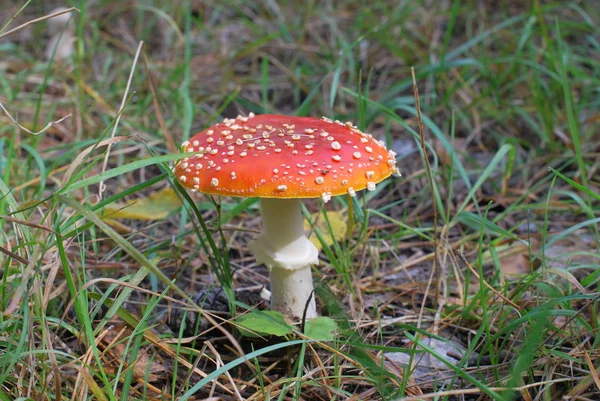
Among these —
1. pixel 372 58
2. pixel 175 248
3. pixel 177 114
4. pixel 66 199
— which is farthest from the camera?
pixel 372 58

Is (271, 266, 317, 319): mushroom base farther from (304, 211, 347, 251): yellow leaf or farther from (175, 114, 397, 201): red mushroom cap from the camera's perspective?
(175, 114, 397, 201): red mushroom cap

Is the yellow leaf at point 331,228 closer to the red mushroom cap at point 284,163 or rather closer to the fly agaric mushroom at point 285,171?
the fly agaric mushroom at point 285,171

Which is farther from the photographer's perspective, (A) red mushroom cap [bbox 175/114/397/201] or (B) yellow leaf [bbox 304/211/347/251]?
(B) yellow leaf [bbox 304/211/347/251]

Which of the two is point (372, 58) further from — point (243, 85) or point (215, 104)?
point (215, 104)

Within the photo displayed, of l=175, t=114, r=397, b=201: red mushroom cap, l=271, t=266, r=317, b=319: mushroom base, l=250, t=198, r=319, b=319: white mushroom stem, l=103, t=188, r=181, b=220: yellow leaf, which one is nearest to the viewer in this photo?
l=175, t=114, r=397, b=201: red mushroom cap

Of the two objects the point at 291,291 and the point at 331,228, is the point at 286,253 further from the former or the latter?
the point at 331,228

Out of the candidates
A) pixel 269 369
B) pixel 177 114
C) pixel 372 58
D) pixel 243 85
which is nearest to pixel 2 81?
pixel 177 114

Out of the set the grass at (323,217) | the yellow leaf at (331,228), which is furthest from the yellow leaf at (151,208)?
the yellow leaf at (331,228)

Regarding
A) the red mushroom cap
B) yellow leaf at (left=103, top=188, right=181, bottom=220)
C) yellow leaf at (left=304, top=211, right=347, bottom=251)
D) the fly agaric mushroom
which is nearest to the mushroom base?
the fly agaric mushroom
